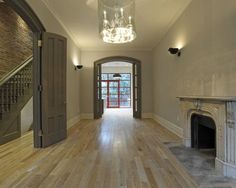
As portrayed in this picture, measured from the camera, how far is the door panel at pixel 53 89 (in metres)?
4.21

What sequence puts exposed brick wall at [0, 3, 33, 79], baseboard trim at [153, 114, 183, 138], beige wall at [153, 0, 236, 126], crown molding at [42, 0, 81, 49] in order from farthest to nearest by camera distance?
exposed brick wall at [0, 3, 33, 79] → baseboard trim at [153, 114, 183, 138] → crown molding at [42, 0, 81, 49] → beige wall at [153, 0, 236, 126]

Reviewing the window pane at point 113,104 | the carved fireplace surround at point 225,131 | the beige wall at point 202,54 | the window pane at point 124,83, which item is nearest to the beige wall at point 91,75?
the beige wall at point 202,54

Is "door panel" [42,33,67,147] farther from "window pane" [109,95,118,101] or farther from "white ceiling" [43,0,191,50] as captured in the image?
"window pane" [109,95,118,101]

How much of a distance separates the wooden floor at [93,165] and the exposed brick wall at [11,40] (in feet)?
7.84

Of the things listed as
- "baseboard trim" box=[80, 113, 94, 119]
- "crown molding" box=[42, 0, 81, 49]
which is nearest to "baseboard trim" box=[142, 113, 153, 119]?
"baseboard trim" box=[80, 113, 94, 119]

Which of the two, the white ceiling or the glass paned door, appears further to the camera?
the glass paned door

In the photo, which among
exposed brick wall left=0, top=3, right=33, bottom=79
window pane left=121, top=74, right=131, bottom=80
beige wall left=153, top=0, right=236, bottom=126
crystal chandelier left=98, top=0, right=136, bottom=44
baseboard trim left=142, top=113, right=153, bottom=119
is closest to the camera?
beige wall left=153, top=0, right=236, bottom=126

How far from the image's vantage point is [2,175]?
275 cm

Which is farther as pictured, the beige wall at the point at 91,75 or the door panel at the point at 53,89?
the beige wall at the point at 91,75

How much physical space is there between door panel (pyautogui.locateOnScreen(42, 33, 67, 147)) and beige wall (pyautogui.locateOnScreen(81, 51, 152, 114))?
13.0ft

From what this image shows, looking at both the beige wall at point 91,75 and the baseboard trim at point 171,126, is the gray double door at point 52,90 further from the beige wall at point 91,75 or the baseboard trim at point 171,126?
the beige wall at point 91,75

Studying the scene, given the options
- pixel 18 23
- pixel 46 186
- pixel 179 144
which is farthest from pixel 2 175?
pixel 18 23

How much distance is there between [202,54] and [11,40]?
16.6 ft

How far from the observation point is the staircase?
4.69 m
